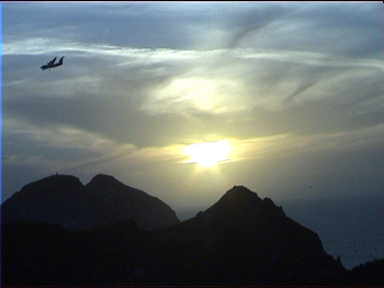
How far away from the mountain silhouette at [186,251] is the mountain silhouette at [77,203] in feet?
226

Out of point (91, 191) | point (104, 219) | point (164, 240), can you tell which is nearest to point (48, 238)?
point (164, 240)

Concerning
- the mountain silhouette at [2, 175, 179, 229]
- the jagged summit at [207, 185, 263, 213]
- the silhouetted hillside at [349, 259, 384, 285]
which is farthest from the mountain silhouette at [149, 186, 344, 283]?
the mountain silhouette at [2, 175, 179, 229]

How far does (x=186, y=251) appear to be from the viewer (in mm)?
93438

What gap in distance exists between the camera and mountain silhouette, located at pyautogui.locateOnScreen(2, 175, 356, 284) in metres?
82.9

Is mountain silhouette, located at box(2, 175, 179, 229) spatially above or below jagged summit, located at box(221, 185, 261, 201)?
below

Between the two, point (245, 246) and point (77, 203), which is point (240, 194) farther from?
point (77, 203)

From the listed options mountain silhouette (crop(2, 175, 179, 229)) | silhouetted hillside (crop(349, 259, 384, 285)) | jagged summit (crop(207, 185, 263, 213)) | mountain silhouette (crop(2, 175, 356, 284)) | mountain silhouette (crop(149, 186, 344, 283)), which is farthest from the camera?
mountain silhouette (crop(2, 175, 179, 229))

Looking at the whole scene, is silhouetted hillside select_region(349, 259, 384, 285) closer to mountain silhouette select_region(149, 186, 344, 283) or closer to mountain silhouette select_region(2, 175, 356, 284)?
mountain silhouette select_region(2, 175, 356, 284)

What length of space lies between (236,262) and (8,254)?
123 ft

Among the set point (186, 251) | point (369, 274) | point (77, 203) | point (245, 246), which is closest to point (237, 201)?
point (245, 246)

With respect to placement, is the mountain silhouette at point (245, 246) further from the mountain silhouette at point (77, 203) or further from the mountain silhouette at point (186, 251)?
the mountain silhouette at point (77, 203)

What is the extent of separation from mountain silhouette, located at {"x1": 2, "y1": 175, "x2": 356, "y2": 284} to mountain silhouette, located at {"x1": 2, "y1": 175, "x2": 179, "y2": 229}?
69005 millimetres

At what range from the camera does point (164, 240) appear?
9519 cm

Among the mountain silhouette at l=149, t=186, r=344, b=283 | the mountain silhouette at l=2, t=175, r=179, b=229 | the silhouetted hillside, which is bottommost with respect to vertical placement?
the mountain silhouette at l=2, t=175, r=179, b=229
